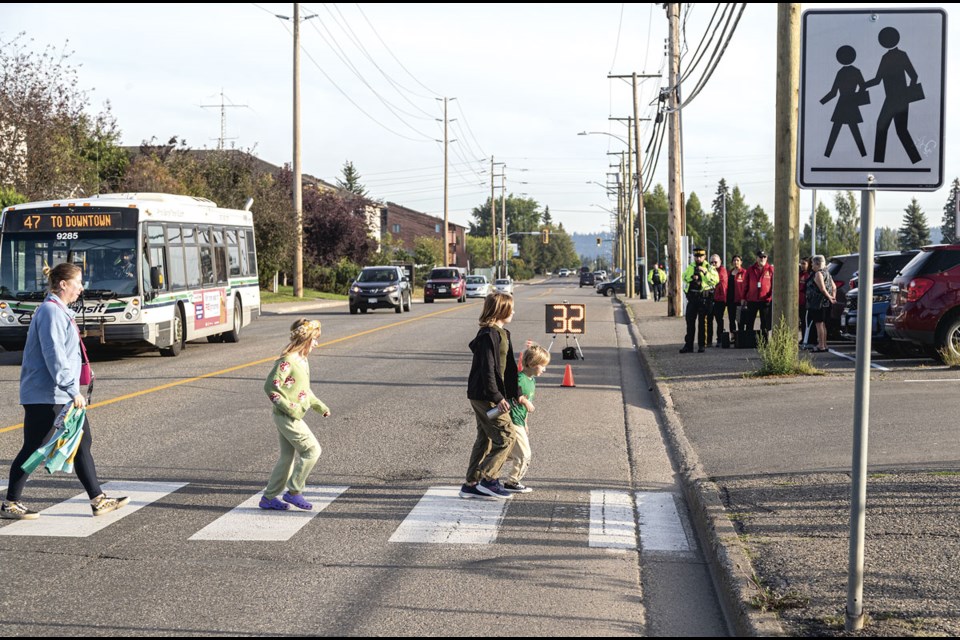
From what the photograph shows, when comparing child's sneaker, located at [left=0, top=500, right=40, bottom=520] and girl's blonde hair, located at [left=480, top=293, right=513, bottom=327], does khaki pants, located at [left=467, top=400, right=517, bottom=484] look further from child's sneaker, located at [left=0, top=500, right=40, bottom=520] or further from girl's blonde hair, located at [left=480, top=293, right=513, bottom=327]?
child's sneaker, located at [left=0, top=500, right=40, bottom=520]

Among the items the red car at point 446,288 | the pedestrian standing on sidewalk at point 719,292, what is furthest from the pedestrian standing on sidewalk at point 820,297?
the red car at point 446,288

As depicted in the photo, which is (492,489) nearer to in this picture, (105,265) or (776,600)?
(776,600)

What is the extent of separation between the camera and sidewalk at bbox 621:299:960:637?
5.41 metres

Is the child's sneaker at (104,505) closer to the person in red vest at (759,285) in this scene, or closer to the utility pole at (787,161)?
the utility pole at (787,161)

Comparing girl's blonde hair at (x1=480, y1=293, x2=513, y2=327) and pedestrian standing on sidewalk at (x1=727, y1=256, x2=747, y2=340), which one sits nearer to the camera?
girl's blonde hair at (x1=480, y1=293, x2=513, y2=327)

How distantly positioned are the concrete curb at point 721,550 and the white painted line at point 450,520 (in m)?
1.45

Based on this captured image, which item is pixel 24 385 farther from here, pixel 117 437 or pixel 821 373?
pixel 821 373

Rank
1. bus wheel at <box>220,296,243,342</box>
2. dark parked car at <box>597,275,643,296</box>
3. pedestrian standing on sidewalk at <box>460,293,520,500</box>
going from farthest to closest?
1. dark parked car at <box>597,275,643,296</box>
2. bus wheel at <box>220,296,243,342</box>
3. pedestrian standing on sidewalk at <box>460,293,520,500</box>

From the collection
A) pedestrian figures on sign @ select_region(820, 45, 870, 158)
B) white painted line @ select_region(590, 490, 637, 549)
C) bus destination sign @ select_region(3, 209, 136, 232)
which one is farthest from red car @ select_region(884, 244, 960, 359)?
bus destination sign @ select_region(3, 209, 136, 232)

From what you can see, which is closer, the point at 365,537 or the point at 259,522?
the point at 365,537

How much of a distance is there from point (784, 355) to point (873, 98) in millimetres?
11180

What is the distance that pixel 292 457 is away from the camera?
27.1 feet

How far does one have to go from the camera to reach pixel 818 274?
1911 cm

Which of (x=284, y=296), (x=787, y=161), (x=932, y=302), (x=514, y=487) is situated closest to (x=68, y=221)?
(x=787, y=161)
